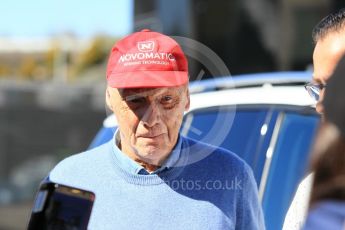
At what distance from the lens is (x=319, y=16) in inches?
512

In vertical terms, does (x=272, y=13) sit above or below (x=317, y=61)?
above

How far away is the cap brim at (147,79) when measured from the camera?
2527mm

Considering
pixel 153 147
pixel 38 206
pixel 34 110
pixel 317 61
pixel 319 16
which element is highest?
pixel 319 16

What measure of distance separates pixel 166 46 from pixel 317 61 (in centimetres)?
58

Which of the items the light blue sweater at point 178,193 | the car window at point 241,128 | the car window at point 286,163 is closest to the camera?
the light blue sweater at point 178,193

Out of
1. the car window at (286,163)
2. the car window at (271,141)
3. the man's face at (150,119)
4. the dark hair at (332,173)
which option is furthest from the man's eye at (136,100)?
the dark hair at (332,173)

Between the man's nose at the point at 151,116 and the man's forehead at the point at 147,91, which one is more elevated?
the man's forehead at the point at 147,91

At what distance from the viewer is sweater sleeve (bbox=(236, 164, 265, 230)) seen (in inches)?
100

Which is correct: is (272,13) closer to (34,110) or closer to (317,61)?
(34,110)

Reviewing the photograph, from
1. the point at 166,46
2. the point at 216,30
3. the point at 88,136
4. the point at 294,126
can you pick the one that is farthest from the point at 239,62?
the point at 166,46

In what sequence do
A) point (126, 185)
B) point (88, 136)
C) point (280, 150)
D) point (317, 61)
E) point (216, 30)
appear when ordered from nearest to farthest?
1. point (317, 61)
2. point (126, 185)
3. point (280, 150)
4. point (216, 30)
5. point (88, 136)

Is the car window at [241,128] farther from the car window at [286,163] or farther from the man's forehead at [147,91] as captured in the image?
the man's forehead at [147,91]

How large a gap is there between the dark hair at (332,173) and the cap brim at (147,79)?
126cm

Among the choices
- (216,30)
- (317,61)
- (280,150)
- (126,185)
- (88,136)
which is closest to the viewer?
(317,61)
